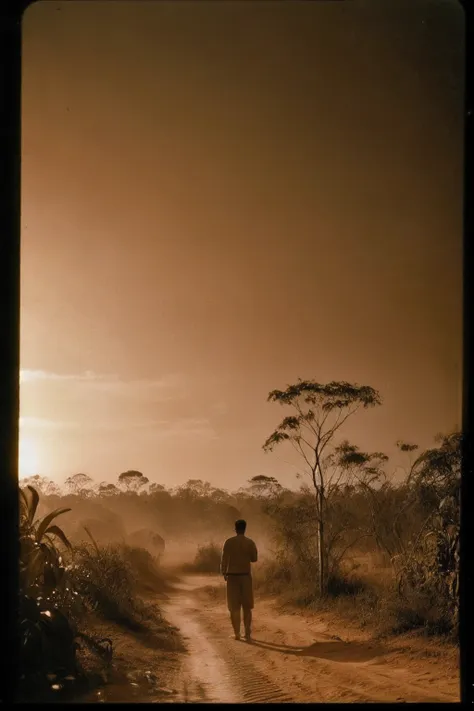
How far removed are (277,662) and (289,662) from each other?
0.11 metres

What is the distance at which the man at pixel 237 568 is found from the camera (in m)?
6.08

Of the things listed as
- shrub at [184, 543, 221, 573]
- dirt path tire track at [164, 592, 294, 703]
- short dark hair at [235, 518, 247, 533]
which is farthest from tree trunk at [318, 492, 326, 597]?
short dark hair at [235, 518, 247, 533]

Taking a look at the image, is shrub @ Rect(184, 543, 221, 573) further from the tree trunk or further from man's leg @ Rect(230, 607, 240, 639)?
the tree trunk

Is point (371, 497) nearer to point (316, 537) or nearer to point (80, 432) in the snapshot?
point (316, 537)

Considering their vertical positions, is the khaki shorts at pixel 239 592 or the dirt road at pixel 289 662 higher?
the khaki shorts at pixel 239 592

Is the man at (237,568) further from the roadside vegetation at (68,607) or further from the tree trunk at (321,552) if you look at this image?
the tree trunk at (321,552)

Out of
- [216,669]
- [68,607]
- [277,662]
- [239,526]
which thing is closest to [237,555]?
[239,526]

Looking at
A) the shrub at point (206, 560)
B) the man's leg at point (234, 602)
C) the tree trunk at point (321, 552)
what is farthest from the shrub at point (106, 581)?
the tree trunk at point (321, 552)

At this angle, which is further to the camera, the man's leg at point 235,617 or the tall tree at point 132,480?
the tall tree at point 132,480

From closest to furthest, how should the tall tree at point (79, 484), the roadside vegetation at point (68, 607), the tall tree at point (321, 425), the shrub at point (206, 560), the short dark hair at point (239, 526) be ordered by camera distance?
the roadside vegetation at point (68, 607)
the short dark hair at point (239, 526)
the tall tree at point (79, 484)
the tall tree at point (321, 425)
the shrub at point (206, 560)

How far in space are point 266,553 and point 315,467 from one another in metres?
1.39

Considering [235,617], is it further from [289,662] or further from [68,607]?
[68,607]

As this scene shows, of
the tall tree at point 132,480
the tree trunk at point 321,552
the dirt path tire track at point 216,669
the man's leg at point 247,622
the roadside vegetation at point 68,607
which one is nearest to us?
the roadside vegetation at point 68,607

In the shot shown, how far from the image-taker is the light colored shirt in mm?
6145
